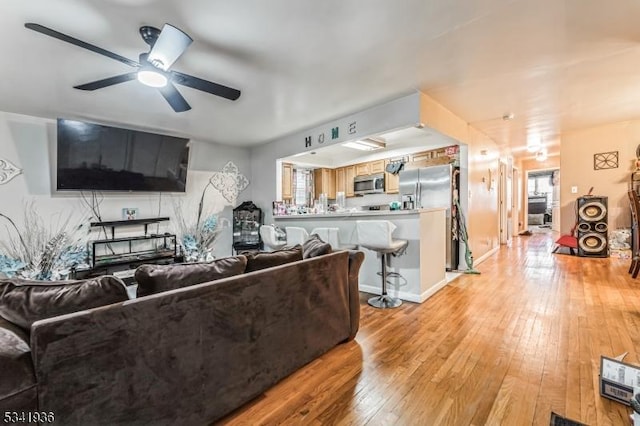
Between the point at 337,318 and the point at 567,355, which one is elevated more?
the point at 337,318

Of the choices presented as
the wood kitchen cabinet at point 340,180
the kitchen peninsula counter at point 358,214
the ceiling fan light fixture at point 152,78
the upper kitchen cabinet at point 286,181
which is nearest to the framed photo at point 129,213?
the kitchen peninsula counter at point 358,214

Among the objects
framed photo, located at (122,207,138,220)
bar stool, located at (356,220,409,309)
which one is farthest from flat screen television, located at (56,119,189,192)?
bar stool, located at (356,220,409,309)

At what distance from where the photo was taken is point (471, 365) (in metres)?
1.94

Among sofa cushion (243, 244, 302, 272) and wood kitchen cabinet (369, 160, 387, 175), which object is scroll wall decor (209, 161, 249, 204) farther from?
sofa cushion (243, 244, 302, 272)

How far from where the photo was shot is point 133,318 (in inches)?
46.9

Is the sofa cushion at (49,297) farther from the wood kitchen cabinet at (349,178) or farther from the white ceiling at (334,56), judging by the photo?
the wood kitchen cabinet at (349,178)

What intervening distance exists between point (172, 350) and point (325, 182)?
6047mm

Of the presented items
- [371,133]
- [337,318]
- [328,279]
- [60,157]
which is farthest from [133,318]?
[60,157]

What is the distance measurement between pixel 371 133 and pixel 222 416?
3441mm

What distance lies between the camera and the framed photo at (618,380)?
1502mm

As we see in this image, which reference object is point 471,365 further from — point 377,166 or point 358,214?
point 377,166

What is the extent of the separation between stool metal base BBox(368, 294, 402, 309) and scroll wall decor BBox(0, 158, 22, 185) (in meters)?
4.97

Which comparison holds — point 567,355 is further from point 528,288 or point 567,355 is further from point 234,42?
point 234,42

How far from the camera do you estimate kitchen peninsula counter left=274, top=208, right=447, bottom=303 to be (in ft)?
10.7
